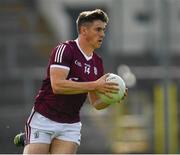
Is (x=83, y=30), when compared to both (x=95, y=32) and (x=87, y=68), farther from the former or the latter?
(x=87, y=68)

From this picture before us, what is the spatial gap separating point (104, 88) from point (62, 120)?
56cm

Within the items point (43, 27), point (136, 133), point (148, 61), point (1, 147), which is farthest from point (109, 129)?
point (43, 27)

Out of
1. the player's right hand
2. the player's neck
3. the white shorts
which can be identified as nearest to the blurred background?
the white shorts

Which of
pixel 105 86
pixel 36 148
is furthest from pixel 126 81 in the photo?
pixel 105 86

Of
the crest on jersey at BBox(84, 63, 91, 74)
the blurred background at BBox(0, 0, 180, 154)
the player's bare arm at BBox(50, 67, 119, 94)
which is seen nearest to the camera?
the player's bare arm at BBox(50, 67, 119, 94)

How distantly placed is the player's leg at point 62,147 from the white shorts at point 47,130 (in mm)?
36

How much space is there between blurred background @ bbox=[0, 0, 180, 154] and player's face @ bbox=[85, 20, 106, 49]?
21.2ft

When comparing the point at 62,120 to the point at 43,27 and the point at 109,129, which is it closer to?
the point at 109,129

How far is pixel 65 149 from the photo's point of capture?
25.3 feet

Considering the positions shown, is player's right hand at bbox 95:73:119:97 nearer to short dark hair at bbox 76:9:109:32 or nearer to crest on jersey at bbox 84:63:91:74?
crest on jersey at bbox 84:63:91:74

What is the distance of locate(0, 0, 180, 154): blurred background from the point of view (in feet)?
47.4

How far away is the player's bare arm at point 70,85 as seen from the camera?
Result: 24.3ft

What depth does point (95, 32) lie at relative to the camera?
7664 millimetres

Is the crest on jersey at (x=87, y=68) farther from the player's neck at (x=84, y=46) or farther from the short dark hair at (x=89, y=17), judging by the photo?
the short dark hair at (x=89, y=17)
